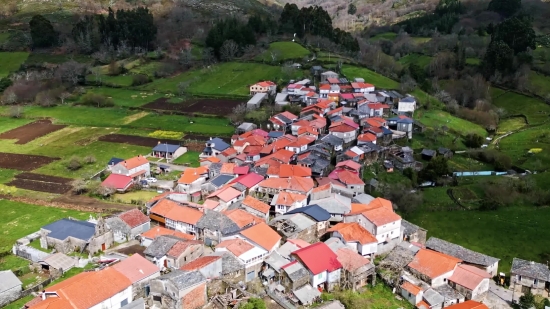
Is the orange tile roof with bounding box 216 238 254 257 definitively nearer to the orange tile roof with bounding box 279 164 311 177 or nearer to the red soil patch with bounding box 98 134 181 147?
the orange tile roof with bounding box 279 164 311 177

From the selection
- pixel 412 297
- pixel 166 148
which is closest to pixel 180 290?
pixel 412 297

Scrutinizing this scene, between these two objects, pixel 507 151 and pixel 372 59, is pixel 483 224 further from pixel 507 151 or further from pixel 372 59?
pixel 372 59

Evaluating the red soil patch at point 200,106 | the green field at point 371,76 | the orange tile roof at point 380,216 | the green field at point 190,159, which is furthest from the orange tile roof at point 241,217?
the green field at point 371,76

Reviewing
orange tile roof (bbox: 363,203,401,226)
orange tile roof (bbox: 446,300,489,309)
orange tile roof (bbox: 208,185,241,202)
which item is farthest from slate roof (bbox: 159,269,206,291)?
orange tile roof (bbox: 446,300,489,309)

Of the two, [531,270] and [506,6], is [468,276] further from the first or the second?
[506,6]

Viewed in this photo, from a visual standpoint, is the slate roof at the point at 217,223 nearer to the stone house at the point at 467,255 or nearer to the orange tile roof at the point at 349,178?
the orange tile roof at the point at 349,178

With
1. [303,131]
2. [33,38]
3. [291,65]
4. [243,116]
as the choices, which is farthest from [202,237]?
[33,38]
